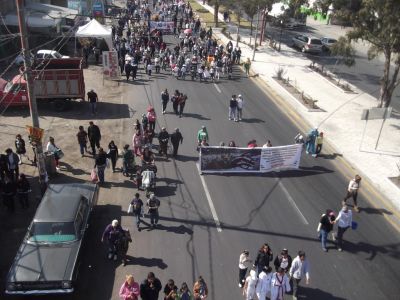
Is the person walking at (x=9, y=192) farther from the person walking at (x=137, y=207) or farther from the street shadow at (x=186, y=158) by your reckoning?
the street shadow at (x=186, y=158)

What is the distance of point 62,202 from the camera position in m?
13.4

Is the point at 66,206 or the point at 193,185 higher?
the point at 66,206

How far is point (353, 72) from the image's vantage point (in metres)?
35.7

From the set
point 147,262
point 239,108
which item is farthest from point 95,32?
point 147,262

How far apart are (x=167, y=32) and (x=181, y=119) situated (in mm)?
23274

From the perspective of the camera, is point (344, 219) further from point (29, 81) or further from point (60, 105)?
point (60, 105)

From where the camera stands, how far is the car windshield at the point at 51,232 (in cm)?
1224

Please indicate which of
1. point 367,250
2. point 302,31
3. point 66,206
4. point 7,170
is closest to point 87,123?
point 7,170

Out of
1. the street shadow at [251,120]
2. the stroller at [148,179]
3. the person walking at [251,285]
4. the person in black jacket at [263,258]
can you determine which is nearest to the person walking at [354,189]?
the person in black jacket at [263,258]

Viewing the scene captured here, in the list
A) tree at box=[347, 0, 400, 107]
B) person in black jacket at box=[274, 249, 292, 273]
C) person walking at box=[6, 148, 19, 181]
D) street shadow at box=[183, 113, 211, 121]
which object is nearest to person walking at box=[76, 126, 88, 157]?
person walking at box=[6, 148, 19, 181]

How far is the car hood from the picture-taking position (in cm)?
1108

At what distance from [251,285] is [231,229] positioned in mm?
3500

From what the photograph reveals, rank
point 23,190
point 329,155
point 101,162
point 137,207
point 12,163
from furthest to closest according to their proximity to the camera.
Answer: point 329,155 < point 101,162 < point 12,163 < point 23,190 < point 137,207

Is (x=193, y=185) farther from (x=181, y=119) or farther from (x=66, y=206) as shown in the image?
(x=181, y=119)
